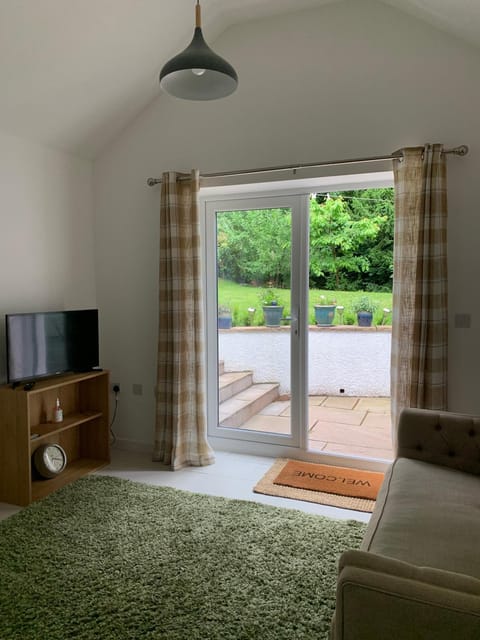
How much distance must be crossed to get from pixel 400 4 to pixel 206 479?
11.1 ft

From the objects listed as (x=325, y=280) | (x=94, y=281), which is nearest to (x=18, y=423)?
(x=94, y=281)

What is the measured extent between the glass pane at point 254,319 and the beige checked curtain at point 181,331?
1.37 ft

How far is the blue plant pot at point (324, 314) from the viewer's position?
377 centimetres

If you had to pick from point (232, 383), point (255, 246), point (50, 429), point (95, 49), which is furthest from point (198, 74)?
point (232, 383)

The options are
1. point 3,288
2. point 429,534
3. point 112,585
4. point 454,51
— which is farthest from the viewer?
point 3,288

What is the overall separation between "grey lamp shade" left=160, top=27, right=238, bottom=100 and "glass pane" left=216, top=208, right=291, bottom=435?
1746mm

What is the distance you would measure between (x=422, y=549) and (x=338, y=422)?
92.9 inches

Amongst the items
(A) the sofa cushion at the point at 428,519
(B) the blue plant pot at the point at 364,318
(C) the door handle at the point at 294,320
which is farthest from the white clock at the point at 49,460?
(B) the blue plant pot at the point at 364,318

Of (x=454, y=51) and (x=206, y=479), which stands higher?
(x=454, y=51)

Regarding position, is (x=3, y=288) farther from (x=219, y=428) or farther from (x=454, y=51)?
(x=454, y=51)

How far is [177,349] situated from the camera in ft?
11.9

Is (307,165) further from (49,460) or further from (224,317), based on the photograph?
(49,460)

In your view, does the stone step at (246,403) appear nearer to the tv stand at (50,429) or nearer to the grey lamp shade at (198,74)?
the tv stand at (50,429)

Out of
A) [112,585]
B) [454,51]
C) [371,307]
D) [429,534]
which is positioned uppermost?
[454,51]
